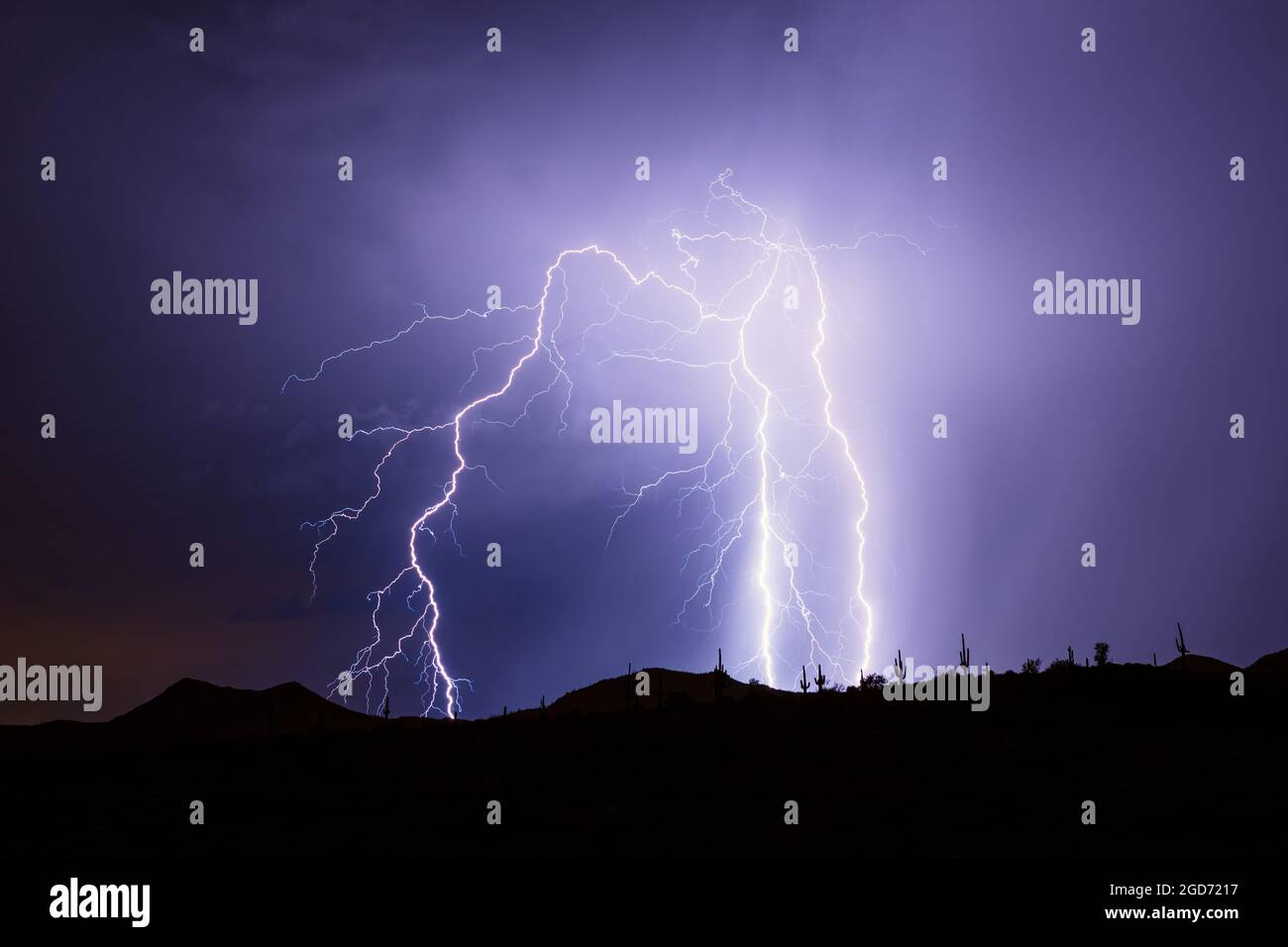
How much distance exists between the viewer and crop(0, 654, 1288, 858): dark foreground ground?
16969 millimetres

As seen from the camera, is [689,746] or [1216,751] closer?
[1216,751]

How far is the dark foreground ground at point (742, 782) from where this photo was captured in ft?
55.7

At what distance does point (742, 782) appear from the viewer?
21.5m

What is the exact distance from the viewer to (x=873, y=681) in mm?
41844

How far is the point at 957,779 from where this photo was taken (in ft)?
68.2
